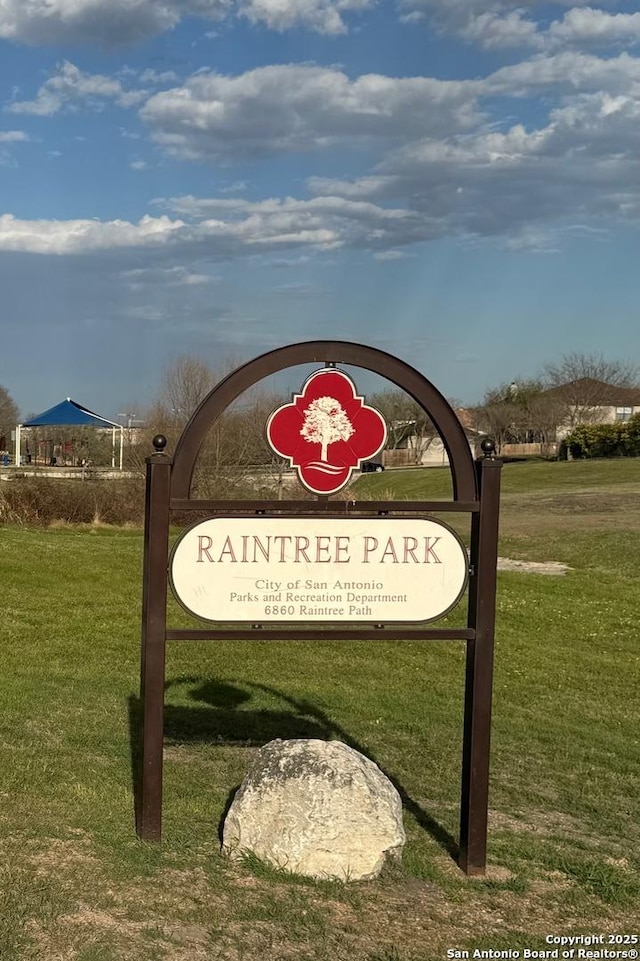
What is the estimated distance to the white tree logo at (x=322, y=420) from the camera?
187 inches

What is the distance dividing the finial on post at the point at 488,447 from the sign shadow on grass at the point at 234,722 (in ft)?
7.22

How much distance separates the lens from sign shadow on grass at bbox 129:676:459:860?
685 centimetres

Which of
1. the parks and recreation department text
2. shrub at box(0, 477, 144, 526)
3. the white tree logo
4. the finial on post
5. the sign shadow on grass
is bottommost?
the sign shadow on grass

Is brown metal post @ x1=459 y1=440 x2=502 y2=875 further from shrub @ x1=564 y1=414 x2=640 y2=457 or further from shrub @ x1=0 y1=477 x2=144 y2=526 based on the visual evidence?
shrub @ x1=564 y1=414 x2=640 y2=457

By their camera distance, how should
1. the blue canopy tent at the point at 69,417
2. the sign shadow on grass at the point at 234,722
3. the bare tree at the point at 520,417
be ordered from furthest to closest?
1. the bare tree at the point at 520,417
2. the blue canopy tent at the point at 69,417
3. the sign shadow on grass at the point at 234,722

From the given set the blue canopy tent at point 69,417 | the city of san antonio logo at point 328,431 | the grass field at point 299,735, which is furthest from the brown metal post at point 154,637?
the blue canopy tent at point 69,417

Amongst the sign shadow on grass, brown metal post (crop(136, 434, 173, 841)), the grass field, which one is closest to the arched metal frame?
brown metal post (crop(136, 434, 173, 841))

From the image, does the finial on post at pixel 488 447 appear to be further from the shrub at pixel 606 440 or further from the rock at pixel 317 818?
the shrub at pixel 606 440

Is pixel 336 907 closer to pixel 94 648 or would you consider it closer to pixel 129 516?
pixel 94 648

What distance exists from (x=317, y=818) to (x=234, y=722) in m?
3.16

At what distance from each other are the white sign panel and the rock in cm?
71

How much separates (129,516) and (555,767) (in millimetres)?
18850

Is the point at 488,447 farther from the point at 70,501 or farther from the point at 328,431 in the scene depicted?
the point at 70,501

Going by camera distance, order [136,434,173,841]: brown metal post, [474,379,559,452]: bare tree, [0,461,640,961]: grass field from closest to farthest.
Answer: [0,461,640,961]: grass field, [136,434,173,841]: brown metal post, [474,379,559,452]: bare tree
